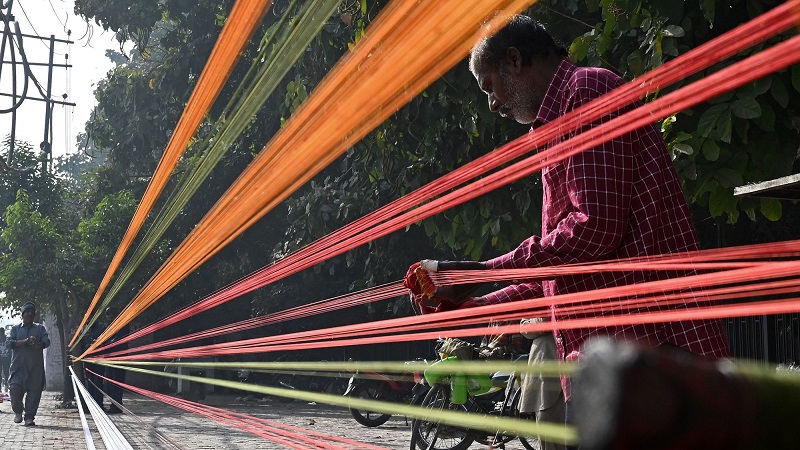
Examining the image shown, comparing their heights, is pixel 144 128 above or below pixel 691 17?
above

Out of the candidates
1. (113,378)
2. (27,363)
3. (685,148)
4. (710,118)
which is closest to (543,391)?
(685,148)

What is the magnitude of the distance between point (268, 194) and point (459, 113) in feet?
15.0

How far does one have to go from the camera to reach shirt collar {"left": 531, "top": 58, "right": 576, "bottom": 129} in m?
2.56

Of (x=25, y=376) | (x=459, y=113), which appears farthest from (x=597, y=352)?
(x=25, y=376)

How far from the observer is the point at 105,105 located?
73.9 feet

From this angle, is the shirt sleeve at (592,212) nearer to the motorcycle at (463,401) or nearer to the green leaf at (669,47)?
the green leaf at (669,47)

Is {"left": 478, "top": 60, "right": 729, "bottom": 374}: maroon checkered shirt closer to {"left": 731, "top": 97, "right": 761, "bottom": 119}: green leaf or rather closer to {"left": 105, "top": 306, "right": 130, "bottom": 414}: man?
{"left": 731, "top": 97, "right": 761, "bottom": 119}: green leaf

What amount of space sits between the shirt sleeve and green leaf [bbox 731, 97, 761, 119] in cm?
269

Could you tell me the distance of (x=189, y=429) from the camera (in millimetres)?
13625

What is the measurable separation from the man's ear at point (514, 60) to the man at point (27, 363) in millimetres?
14281

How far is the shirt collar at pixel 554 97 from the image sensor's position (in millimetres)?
2561

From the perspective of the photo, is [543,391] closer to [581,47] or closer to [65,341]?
[581,47]

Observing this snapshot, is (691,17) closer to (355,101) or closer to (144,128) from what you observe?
(355,101)

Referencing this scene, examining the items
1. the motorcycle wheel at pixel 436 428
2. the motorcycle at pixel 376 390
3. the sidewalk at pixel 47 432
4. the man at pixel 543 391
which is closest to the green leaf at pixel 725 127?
the man at pixel 543 391
